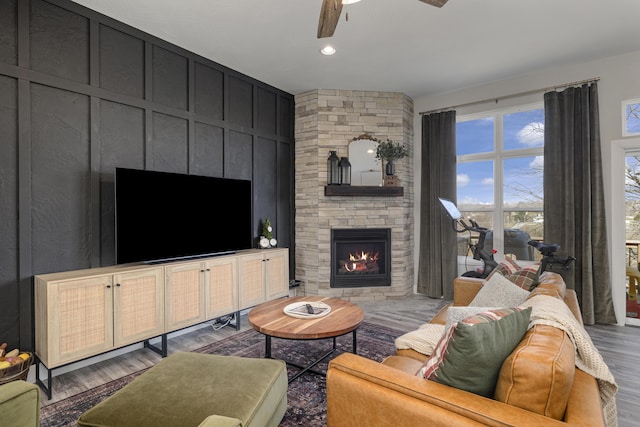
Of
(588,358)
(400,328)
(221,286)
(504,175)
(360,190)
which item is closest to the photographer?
(588,358)

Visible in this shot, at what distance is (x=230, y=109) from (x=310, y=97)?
120 centimetres

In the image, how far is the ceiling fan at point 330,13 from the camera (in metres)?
1.93

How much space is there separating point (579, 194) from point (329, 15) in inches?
134

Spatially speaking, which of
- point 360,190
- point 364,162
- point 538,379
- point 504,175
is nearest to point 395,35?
point 364,162

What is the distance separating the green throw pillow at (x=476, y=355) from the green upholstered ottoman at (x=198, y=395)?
798 millimetres

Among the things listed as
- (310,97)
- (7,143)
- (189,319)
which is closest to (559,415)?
(189,319)

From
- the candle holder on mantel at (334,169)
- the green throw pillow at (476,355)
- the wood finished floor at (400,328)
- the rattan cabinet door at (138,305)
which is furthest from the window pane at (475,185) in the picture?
the rattan cabinet door at (138,305)

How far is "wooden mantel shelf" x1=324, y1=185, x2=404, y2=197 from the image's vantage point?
4.49 metres

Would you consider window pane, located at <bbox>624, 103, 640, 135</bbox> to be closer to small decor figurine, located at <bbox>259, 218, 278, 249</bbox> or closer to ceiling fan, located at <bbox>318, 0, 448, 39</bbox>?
ceiling fan, located at <bbox>318, 0, 448, 39</bbox>

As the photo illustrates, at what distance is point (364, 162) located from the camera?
4676 millimetres

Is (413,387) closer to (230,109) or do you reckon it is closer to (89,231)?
(89,231)

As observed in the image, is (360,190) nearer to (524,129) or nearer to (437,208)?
(437,208)

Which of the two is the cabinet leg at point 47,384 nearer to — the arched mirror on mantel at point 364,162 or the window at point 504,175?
the arched mirror on mantel at point 364,162

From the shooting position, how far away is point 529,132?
4188 millimetres
